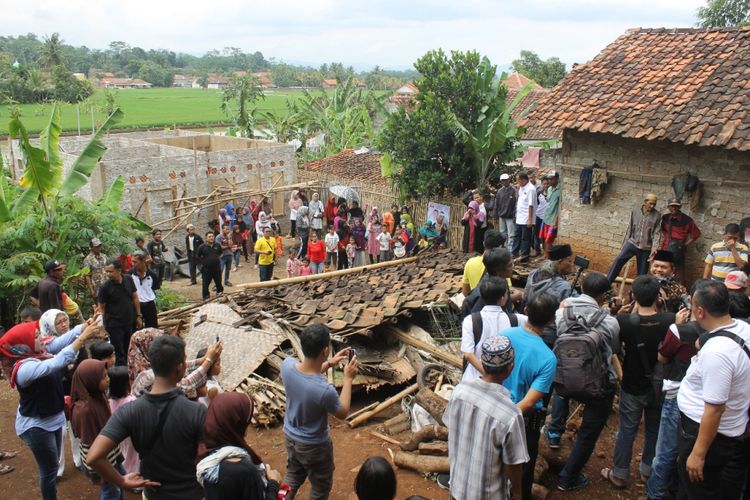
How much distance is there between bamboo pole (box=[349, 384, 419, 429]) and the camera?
7036 millimetres

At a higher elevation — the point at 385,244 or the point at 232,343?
the point at 385,244

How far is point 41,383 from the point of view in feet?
16.6

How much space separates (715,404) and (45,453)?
5143 millimetres

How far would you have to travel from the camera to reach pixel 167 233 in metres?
17.1

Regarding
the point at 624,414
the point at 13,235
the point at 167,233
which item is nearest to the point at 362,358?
the point at 624,414

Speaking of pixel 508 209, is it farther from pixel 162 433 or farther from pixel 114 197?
pixel 162 433

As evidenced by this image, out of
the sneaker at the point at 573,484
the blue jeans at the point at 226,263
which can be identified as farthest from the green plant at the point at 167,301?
the sneaker at the point at 573,484

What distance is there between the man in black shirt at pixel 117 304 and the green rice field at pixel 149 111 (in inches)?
1471

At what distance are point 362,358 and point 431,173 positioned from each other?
7817mm

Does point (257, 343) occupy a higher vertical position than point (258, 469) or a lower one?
lower

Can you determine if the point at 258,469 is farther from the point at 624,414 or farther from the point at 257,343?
the point at 257,343

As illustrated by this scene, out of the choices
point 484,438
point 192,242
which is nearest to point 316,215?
point 192,242

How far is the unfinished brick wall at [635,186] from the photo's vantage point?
30.9 feet

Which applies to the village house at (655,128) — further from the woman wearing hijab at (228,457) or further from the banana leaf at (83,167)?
the woman wearing hijab at (228,457)
